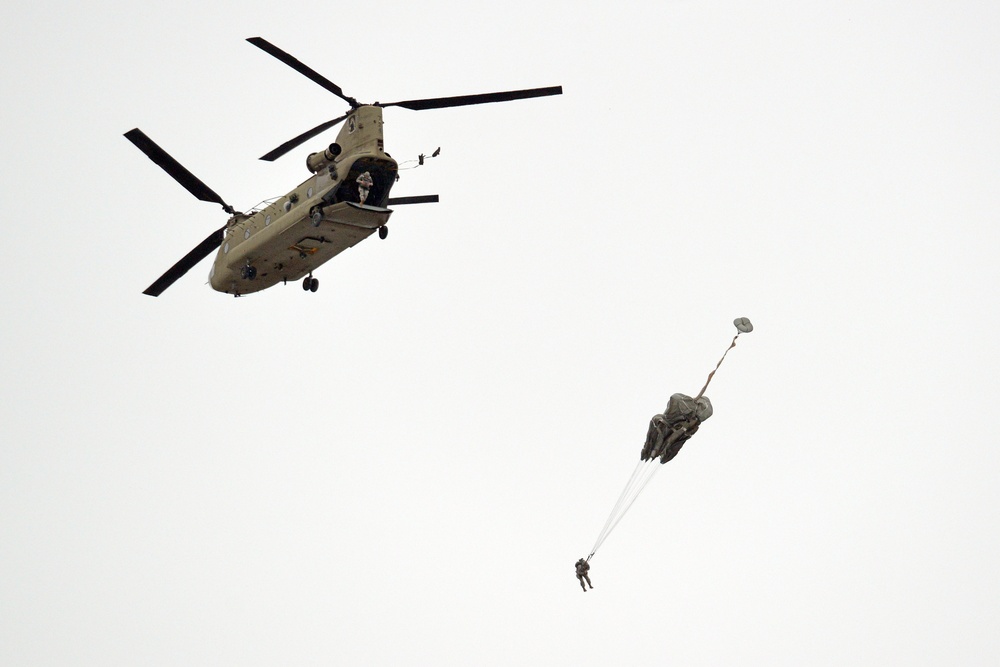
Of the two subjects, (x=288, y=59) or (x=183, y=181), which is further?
(x=183, y=181)

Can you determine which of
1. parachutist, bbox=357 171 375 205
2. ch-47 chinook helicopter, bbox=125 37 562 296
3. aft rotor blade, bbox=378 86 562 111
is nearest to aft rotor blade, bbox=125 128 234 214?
ch-47 chinook helicopter, bbox=125 37 562 296

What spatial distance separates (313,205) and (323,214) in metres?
0.48

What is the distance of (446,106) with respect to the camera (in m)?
43.9

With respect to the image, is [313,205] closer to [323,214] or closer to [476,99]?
[323,214]

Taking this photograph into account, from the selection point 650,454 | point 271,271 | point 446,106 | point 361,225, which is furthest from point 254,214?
point 650,454

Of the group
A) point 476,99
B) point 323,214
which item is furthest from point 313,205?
point 476,99

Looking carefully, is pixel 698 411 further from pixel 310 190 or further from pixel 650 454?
pixel 310 190

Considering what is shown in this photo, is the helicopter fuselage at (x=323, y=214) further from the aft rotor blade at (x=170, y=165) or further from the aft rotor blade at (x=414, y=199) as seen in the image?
the aft rotor blade at (x=414, y=199)

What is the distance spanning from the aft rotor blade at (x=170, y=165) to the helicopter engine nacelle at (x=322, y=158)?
173 inches

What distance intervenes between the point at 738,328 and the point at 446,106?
11.2 m

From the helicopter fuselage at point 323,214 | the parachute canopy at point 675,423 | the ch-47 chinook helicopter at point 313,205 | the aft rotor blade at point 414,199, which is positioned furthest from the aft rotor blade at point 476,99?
the parachute canopy at point 675,423

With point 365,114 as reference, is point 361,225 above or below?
below

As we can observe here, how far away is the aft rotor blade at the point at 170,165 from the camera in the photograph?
4641 centimetres

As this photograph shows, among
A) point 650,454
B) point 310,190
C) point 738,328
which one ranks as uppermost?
point 310,190
